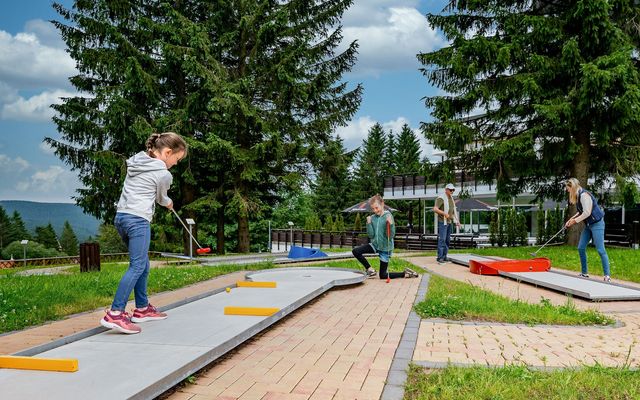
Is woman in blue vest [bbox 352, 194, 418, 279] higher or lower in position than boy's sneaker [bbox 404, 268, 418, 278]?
higher

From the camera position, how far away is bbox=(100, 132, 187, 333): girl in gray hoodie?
426 cm

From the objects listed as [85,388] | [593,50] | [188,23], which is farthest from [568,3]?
[85,388]

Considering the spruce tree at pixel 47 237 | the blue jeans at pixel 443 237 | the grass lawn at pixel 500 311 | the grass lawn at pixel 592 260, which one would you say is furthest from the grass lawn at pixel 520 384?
the spruce tree at pixel 47 237

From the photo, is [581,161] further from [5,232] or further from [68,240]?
[68,240]

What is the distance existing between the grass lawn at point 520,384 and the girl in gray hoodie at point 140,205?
2256mm

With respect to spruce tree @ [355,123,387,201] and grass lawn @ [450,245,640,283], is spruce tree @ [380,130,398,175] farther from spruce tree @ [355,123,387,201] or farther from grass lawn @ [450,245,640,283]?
grass lawn @ [450,245,640,283]

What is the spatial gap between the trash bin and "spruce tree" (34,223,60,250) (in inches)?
1666

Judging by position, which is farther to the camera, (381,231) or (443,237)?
(443,237)

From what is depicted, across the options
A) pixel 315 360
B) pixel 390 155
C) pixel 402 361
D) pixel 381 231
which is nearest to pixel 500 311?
pixel 402 361

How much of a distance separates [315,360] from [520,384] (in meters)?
1.38

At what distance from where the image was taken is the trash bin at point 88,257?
38.1 feet

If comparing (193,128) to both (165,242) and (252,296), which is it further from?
(252,296)

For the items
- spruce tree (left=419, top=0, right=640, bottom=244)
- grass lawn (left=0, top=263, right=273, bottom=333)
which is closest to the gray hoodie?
grass lawn (left=0, top=263, right=273, bottom=333)

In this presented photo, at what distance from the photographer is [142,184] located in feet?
14.6
